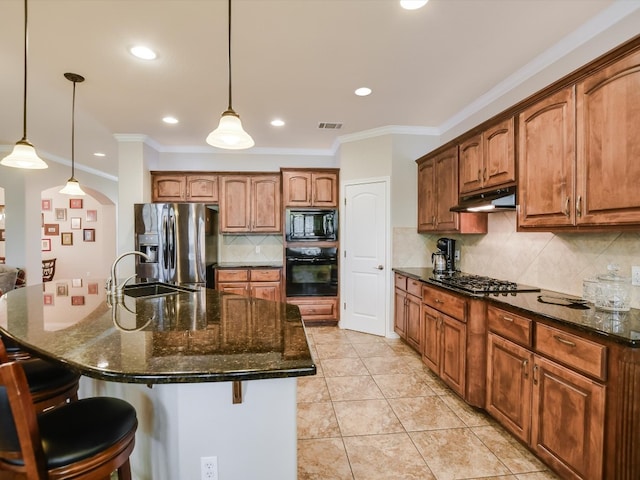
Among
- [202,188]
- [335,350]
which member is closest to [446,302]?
[335,350]

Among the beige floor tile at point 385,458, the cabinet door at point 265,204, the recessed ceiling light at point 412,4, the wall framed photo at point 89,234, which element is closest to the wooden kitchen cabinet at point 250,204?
the cabinet door at point 265,204

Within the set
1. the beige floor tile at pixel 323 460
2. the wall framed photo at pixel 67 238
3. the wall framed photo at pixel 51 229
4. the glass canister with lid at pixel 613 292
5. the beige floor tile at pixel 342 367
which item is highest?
the wall framed photo at pixel 51 229

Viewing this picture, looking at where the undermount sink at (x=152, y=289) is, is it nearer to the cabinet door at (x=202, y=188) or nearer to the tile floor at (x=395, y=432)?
the tile floor at (x=395, y=432)

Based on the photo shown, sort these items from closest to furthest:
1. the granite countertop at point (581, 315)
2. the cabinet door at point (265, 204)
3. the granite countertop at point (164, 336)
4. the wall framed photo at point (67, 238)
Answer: the granite countertop at point (164, 336) → the granite countertop at point (581, 315) → the cabinet door at point (265, 204) → the wall framed photo at point (67, 238)

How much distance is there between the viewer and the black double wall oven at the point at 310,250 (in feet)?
15.3

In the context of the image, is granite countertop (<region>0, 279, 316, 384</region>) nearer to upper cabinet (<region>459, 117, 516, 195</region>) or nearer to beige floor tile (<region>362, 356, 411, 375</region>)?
beige floor tile (<region>362, 356, 411, 375</region>)

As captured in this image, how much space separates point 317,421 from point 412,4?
9.44 feet

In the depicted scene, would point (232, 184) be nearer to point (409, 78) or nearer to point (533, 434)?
point (409, 78)

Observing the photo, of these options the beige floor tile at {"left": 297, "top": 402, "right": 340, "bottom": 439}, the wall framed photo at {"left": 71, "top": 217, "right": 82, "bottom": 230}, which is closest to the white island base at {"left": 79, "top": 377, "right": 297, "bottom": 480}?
the beige floor tile at {"left": 297, "top": 402, "right": 340, "bottom": 439}

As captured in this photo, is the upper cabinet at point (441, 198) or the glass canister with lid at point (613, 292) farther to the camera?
the upper cabinet at point (441, 198)

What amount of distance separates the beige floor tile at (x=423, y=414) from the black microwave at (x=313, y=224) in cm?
253

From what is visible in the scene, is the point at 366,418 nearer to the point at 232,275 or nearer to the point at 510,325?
the point at 510,325

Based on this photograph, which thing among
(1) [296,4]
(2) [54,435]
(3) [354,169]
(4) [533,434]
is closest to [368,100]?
(3) [354,169]

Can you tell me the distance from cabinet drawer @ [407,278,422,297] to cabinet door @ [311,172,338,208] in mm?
1665
